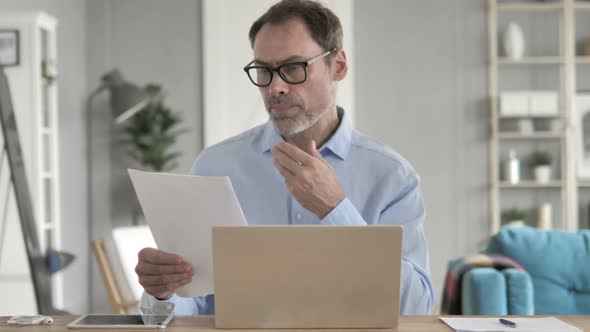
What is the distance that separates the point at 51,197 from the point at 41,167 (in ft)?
1.11

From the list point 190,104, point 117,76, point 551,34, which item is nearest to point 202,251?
point 117,76

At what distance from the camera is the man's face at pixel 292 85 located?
2.07 m

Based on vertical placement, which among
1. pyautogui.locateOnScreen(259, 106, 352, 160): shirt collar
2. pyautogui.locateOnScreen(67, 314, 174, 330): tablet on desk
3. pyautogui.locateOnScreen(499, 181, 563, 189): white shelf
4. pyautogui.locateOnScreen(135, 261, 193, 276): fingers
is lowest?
pyautogui.locateOnScreen(67, 314, 174, 330): tablet on desk

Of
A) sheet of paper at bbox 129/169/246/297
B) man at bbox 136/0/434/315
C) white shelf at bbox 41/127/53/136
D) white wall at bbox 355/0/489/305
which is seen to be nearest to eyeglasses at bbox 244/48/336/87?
man at bbox 136/0/434/315

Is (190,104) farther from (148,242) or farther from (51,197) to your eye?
(148,242)

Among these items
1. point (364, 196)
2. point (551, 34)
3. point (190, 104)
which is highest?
point (551, 34)

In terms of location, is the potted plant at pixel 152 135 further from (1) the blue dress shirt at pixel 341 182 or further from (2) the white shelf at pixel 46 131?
(1) the blue dress shirt at pixel 341 182

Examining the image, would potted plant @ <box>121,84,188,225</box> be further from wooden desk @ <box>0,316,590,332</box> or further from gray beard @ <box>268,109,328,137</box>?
wooden desk @ <box>0,316,590,332</box>

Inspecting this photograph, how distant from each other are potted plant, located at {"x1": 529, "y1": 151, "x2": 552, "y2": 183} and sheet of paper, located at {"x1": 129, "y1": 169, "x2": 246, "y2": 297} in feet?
17.6

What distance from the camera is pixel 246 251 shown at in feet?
4.93

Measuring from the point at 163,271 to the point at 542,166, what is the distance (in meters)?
5.45

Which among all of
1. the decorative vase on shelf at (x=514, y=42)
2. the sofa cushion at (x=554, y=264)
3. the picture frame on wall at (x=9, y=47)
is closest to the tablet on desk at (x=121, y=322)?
the sofa cushion at (x=554, y=264)

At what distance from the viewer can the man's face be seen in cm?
207

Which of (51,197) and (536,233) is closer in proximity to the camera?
(536,233)
